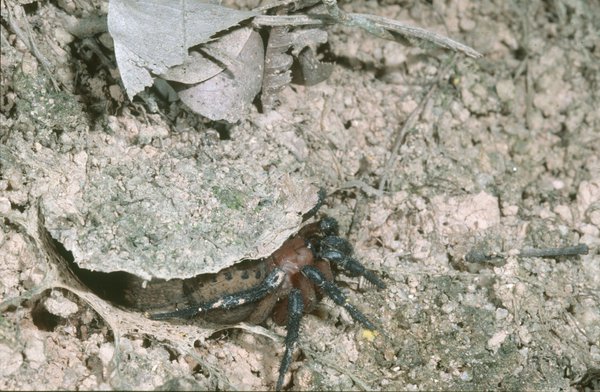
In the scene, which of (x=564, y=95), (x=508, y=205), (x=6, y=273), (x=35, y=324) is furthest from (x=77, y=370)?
(x=564, y=95)

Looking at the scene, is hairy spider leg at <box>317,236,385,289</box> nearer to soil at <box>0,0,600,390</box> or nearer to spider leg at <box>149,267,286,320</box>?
soil at <box>0,0,600,390</box>

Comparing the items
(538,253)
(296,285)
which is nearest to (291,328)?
(296,285)

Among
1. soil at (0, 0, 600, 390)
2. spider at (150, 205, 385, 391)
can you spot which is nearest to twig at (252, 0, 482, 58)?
soil at (0, 0, 600, 390)

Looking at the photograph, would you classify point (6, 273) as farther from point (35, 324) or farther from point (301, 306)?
point (301, 306)

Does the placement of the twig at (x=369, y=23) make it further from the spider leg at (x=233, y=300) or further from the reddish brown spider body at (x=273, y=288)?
the spider leg at (x=233, y=300)

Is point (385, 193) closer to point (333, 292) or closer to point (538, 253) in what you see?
point (333, 292)

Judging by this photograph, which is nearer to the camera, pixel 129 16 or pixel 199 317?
pixel 129 16
